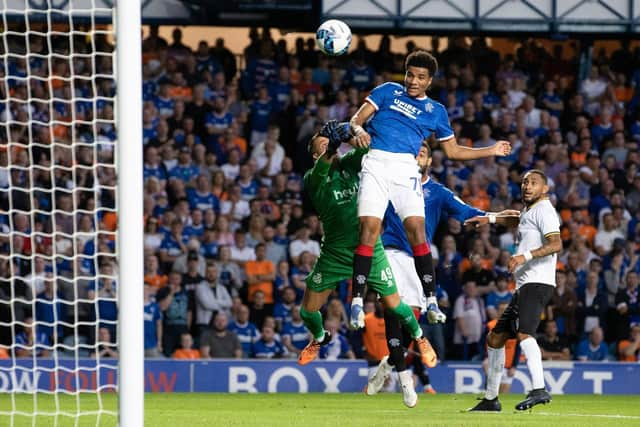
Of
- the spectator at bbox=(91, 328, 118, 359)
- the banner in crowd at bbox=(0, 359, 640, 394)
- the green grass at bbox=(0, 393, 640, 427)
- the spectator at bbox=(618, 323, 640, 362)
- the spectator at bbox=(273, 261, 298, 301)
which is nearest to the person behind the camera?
the green grass at bbox=(0, 393, 640, 427)

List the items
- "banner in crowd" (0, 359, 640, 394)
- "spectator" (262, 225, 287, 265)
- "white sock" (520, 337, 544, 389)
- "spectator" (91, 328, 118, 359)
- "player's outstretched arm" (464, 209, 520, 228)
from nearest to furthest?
1. "white sock" (520, 337, 544, 389)
2. "player's outstretched arm" (464, 209, 520, 228)
3. "spectator" (91, 328, 118, 359)
4. "banner in crowd" (0, 359, 640, 394)
5. "spectator" (262, 225, 287, 265)

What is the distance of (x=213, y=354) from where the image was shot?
60.6ft

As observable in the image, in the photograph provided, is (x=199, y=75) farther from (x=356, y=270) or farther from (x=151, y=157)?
(x=356, y=270)

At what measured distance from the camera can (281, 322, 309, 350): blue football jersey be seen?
61.8 ft

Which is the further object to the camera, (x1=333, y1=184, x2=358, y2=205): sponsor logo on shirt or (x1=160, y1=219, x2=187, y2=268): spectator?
(x1=160, y1=219, x2=187, y2=268): spectator

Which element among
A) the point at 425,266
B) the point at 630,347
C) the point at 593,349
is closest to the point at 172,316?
the point at 593,349

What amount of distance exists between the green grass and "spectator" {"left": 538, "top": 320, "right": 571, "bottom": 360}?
1.83m

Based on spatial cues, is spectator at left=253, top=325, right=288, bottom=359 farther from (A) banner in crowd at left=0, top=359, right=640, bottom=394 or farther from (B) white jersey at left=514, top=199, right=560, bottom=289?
(B) white jersey at left=514, top=199, right=560, bottom=289

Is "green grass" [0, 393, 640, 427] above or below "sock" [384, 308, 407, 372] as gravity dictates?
below

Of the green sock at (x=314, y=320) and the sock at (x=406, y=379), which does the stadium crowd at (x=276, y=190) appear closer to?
the green sock at (x=314, y=320)

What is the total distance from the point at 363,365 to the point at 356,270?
684 centimetres

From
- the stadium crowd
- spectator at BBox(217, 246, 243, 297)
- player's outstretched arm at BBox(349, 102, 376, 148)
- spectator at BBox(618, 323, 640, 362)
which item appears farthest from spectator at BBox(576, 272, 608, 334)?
player's outstretched arm at BBox(349, 102, 376, 148)

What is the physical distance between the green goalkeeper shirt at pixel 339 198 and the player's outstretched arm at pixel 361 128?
84cm

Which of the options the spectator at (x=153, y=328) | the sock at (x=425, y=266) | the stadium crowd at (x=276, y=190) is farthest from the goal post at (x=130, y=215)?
the spectator at (x=153, y=328)
